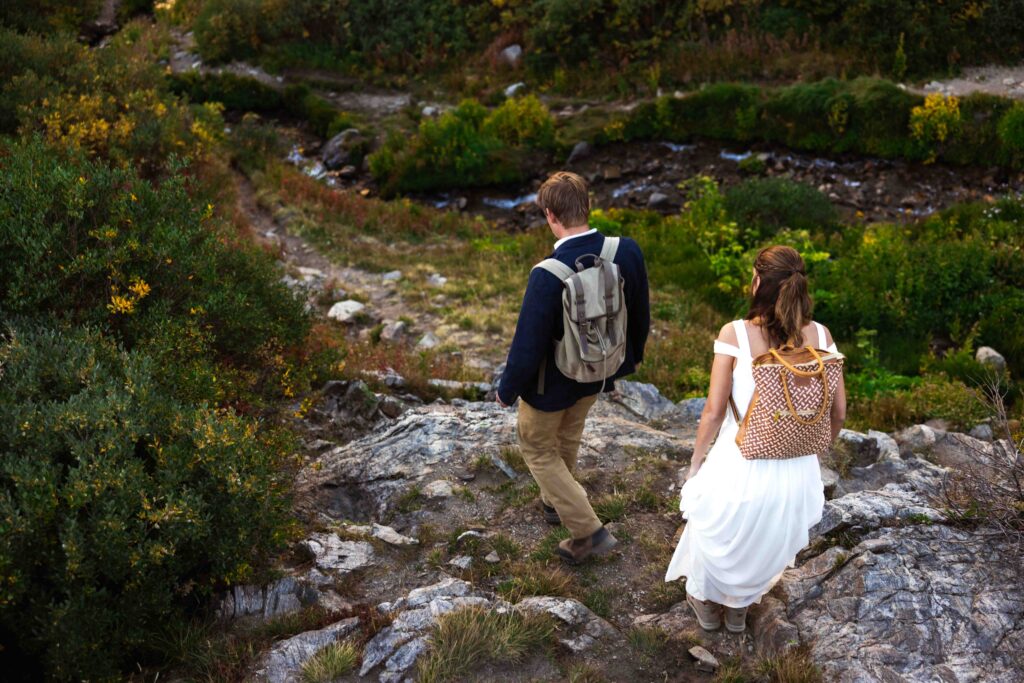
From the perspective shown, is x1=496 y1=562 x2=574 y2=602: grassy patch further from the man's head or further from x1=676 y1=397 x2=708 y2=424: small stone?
x1=676 y1=397 x2=708 y2=424: small stone

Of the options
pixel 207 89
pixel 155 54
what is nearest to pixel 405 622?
pixel 207 89

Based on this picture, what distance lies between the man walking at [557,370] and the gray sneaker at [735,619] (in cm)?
98

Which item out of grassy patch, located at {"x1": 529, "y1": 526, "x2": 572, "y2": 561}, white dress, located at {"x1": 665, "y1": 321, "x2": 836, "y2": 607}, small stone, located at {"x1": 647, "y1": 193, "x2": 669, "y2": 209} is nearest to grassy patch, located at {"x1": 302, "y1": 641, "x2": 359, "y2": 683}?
grassy patch, located at {"x1": 529, "y1": 526, "x2": 572, "y2": 561}

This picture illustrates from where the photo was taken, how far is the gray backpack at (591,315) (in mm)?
4559

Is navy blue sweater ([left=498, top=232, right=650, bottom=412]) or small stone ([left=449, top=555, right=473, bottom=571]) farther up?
navy blue sweater ([left=498, top=232, right=650, bottom=412])

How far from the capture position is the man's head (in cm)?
461

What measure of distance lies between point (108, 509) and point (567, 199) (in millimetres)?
2979

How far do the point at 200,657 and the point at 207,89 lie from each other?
22065mm

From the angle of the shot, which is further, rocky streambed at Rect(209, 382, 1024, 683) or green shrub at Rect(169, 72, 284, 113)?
green shrub at Rect(169, 72, 284, 113)

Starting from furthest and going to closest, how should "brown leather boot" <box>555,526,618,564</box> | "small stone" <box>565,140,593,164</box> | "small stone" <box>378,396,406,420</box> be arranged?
"small stone" <box>565,140,593,164</box>
"small stone" <box>378,396,406,420</box>
"brown leather boot" <box>555,526,618,564</box>

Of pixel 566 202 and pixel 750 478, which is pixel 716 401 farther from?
pixel 566 202

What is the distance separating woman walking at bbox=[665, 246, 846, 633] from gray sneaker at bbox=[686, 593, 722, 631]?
0.32 feet

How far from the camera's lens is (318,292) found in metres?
13.0

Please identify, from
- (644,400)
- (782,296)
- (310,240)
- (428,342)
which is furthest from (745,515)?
(310,240)
